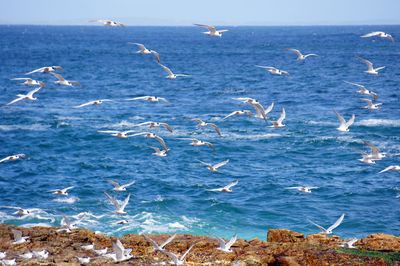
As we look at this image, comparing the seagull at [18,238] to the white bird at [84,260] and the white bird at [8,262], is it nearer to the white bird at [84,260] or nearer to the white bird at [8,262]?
the white bird at [8,262]

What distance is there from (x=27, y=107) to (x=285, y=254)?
2664 inches

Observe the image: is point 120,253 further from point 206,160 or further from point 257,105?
Answer: point 206,160

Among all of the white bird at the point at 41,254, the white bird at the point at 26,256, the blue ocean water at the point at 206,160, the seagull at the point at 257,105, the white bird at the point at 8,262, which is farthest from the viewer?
the blue ocean water at the point at 206,160

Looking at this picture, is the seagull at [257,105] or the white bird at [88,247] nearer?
the white bird at [88,247]

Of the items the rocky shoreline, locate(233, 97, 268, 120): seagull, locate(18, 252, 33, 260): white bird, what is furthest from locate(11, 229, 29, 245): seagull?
locate(233, 97, 268, 120): seagull

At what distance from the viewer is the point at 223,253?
27.4 m

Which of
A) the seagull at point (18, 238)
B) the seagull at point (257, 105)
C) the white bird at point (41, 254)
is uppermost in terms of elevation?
the seagull at point (257, 105)

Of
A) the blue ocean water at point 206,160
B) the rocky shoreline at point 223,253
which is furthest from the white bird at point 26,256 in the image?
the blue ocean water at point 206,160

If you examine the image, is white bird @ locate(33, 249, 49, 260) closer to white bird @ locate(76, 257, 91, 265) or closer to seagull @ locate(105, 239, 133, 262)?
white bird @ locate(76, 257, 91, 265)

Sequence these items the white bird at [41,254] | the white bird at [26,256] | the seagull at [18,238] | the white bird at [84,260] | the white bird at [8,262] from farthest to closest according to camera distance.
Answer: the seagull at [18,238], the white bird at [26,256], the white bird at [41,254], the white bird at [84,260], the white bird at [8,262]

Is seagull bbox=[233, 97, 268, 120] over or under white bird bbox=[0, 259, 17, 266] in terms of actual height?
over

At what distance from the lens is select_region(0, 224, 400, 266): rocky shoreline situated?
25.9m

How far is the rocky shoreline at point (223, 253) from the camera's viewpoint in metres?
25.9

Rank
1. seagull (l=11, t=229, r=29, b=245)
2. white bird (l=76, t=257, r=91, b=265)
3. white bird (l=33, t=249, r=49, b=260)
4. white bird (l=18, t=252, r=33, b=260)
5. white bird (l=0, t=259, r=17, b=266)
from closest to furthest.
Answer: white bird (l=0, t=259, r=17, b=266), white bird (l=76, t=257, r=91, b=265), white bird (l=33, t=249, r=49, b=260), white bird (l=18, t=252, r=33, b=260), seagull (l=11, t=229, r=29, b=245)
